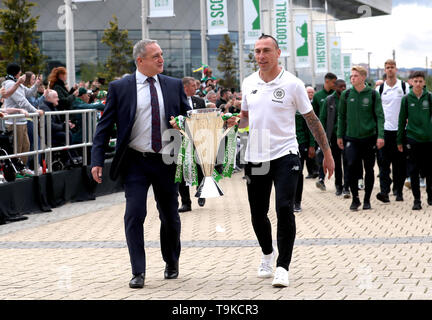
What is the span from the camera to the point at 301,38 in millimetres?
44844

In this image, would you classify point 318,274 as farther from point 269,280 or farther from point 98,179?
point 98,179

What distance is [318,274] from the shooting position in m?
7.52

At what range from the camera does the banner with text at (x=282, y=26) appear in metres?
37.4

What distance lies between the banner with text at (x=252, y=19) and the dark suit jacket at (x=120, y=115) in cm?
2662

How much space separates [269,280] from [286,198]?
79 cm

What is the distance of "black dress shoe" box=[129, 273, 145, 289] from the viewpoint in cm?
698

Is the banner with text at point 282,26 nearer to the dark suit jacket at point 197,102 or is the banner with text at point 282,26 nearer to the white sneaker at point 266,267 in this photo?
the dark suit jacket at point 197,102

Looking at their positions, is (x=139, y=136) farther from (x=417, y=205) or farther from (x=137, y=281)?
(x=417, y=205)

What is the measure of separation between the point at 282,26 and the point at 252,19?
4.07m

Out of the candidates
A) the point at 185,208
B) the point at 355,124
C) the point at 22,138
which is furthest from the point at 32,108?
the point at 355,124

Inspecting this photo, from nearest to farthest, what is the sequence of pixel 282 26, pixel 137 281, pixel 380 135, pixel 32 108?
pixel 137 281 < pixel 380 135 < pixel 32 108 < pixel 282 26

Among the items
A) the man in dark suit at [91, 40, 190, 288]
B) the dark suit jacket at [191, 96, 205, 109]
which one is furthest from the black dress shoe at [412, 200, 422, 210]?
the man in dark suit at [91, 40, 190, 288]
